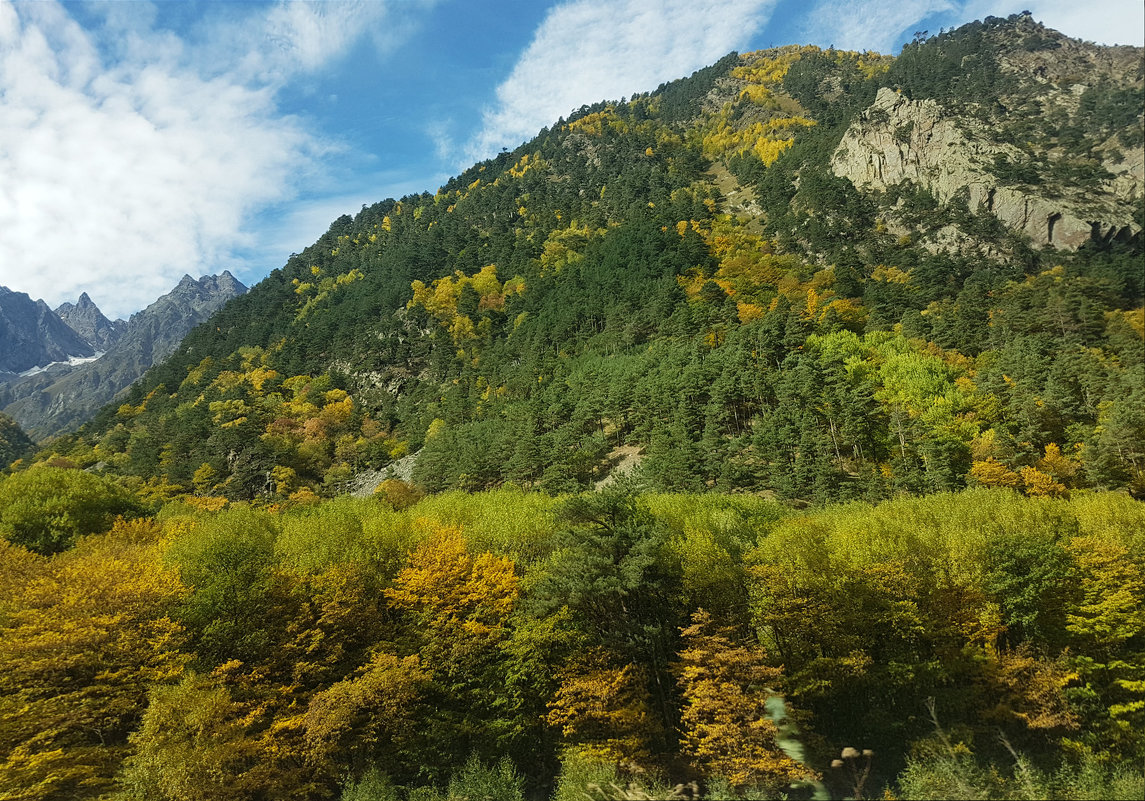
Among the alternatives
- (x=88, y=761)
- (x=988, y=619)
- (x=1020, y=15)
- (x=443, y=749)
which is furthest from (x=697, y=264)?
(x=1020, y=15)

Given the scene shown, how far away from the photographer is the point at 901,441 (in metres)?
56.9

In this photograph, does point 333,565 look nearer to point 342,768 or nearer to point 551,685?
point 342,768

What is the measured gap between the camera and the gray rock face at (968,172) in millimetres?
108938

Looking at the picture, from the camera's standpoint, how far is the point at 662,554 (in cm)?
3119

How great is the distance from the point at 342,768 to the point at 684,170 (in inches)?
7032

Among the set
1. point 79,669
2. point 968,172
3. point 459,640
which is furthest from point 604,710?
point 968,172

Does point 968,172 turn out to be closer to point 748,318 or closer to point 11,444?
point 748,318

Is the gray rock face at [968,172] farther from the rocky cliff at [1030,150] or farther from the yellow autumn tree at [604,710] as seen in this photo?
the yellow autumn tree at [604,710]

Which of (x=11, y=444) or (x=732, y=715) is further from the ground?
(x=11, y=444)

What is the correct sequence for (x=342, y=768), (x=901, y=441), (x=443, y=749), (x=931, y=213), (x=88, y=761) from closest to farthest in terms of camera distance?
(x=88, y=761) < (x=342, y=768) < (x=443, y=749) < (x=901, y=441) < (x=931, y=213)

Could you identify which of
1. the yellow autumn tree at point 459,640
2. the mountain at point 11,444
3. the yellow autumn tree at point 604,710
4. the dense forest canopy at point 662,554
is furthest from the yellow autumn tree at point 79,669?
the mountain at point 11,444

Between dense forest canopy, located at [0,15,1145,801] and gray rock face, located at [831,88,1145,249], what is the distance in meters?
1.24

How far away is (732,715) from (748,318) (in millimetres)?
71714

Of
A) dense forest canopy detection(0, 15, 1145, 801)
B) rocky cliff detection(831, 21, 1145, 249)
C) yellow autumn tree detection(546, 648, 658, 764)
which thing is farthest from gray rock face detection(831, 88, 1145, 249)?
yellow autumn tree detection(546, 648, 658, 764)
